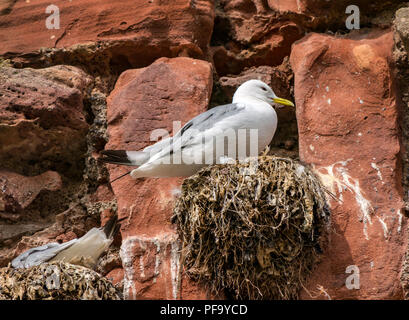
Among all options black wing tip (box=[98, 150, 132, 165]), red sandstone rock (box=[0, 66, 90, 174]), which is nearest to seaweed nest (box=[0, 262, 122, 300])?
black wing tip (box=[98, 150, 132, 165])

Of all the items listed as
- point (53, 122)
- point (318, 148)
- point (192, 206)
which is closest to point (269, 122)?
point (318, 148)

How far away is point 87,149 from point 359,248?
1.84m

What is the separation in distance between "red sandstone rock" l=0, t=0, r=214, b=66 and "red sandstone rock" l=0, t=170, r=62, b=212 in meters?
1.01

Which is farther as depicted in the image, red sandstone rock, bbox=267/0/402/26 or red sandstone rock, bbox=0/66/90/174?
red sandstone rock, bbox=267/0/402/26

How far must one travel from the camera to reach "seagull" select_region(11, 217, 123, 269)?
418cm

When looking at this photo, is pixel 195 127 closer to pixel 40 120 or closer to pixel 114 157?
pixel 114 157

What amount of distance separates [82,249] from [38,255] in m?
0.24

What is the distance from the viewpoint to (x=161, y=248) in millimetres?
4230

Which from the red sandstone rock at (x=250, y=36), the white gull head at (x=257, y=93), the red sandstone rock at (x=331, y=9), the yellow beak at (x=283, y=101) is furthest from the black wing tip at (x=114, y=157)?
the red sandstone rock at (x=331, y=9)

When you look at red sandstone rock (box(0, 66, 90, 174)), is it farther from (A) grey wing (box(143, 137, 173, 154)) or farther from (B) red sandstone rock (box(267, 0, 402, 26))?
(B) red sandstone rock (box(267, 0, 402, 26))

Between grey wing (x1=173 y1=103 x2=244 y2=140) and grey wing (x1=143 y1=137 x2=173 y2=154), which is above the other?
grey wing (x1=173 y1=103 x2=244 y2=140)

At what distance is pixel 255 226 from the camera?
12.4ft

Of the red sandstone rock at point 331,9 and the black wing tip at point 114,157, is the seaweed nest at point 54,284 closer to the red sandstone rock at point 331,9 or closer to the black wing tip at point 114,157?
the black wing tip at point 114,157
